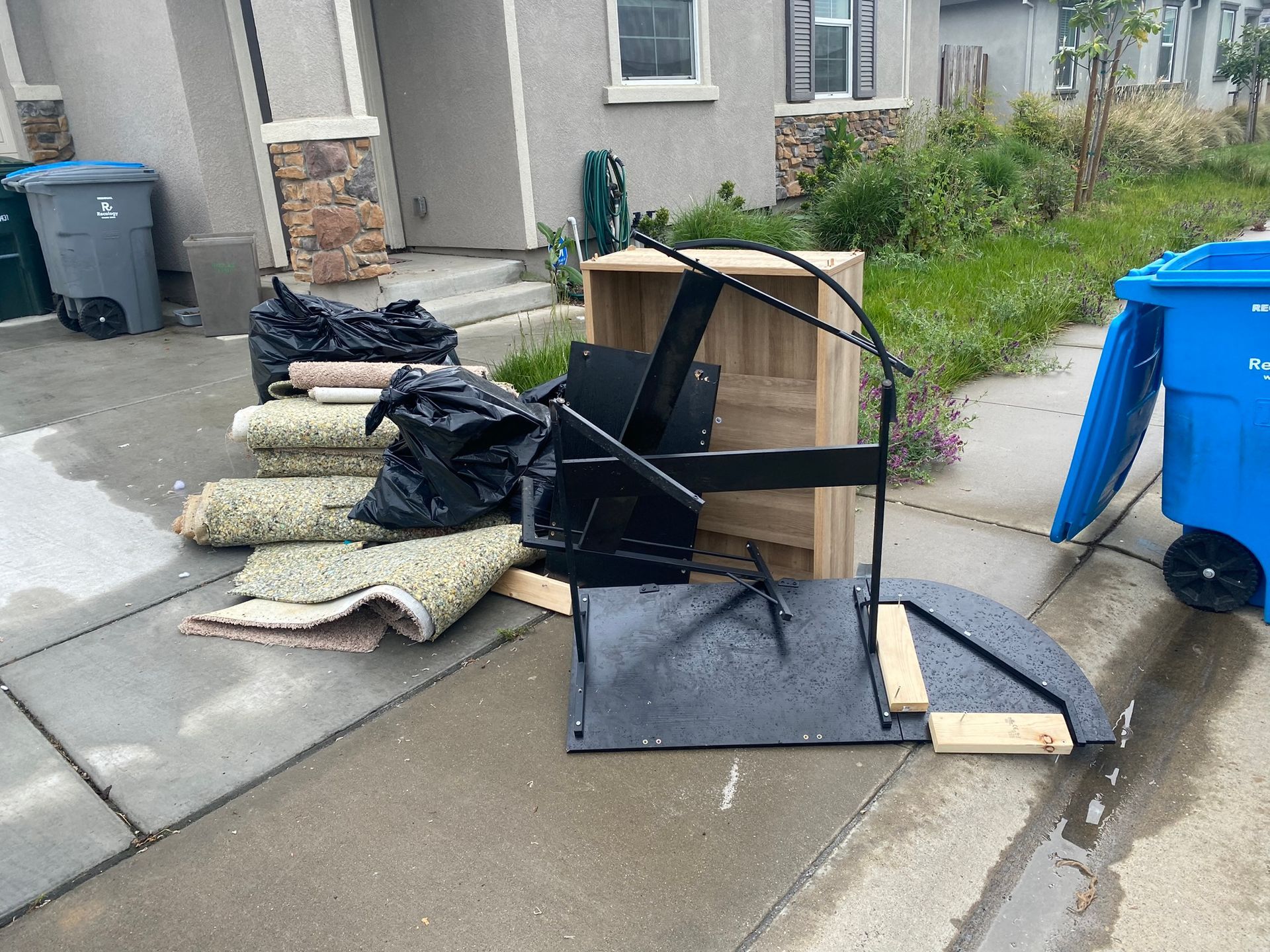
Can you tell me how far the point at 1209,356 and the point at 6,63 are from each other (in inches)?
368

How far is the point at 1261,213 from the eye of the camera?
11797 mm

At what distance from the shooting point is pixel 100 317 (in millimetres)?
7324

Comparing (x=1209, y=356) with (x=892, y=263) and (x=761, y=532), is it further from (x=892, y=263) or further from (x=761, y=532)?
(x=892, y=263)

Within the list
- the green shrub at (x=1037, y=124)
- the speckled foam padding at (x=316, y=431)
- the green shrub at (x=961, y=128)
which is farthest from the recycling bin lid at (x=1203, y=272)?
the green shrub at (x=1037, y=124)

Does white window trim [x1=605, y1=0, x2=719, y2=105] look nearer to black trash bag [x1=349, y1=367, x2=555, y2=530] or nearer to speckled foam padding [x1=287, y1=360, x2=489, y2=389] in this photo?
speckled foam padding [x1=287, y1=360, x2=489, y2=389]

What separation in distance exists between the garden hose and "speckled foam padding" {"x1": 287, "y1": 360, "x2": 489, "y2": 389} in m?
4.48

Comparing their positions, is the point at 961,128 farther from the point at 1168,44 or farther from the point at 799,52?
the point at 1168,44

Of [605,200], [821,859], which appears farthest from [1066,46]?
[821,859]

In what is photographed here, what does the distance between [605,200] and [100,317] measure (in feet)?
13.6

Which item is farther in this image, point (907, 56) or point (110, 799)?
point (907, 56)

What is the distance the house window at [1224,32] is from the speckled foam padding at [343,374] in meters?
27.3

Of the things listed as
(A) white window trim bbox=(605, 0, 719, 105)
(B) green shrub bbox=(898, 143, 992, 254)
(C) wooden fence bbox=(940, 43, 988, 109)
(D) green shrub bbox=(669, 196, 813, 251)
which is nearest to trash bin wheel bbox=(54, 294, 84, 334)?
(A) white window trim bbox=(605, 0, 719, 105)

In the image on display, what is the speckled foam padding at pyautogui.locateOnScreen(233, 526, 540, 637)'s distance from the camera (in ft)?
10.4

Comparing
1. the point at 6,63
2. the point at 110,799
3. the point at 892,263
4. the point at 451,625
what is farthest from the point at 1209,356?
the point at 6,63
